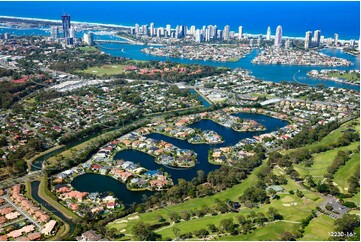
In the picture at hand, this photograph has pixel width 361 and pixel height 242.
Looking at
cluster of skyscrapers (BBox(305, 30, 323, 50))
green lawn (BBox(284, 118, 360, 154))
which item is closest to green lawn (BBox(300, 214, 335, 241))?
green lawn (BBox(284, 118, 360, 154))

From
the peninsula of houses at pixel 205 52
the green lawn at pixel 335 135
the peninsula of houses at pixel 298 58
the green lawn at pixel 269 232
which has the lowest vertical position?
the green lawn at pixel 269 232

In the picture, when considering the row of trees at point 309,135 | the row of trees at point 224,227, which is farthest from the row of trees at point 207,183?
the row of trees at point 309,135

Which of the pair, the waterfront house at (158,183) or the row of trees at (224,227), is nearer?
the row of trees at (224,227)

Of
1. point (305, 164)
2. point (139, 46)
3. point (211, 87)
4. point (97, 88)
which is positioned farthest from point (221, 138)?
point (139, 46)

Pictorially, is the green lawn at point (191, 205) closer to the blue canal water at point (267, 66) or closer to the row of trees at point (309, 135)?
the row of trees at point (309, 135)

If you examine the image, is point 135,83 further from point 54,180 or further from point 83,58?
point 54,180

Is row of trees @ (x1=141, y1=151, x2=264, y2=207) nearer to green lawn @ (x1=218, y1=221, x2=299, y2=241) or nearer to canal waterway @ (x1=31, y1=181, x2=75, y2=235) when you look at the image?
canal waterway @ (x1=31, y1=181, x2=75, y2=235)
